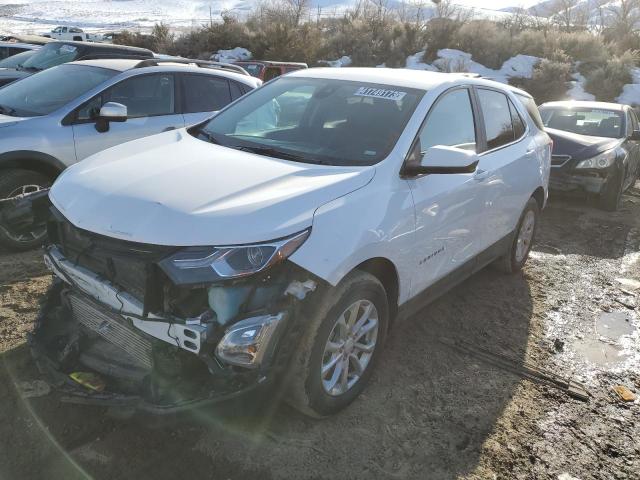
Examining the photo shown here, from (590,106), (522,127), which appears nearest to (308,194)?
(522,127)

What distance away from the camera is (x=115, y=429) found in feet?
9.23

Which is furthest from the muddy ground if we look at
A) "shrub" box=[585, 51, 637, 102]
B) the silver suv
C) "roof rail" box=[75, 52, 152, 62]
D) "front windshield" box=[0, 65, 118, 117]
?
"shrub" box=[585, 51, 637, 102]

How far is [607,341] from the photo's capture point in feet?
14.1

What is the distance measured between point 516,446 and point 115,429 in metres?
2.13

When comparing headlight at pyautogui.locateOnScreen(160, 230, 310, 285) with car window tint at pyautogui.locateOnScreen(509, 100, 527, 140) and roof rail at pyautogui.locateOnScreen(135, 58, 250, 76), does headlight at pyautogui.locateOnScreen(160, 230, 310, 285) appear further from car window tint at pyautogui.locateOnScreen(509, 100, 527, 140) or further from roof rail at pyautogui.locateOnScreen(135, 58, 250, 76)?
roof rail at pyautogui.locateOnScreen(135, 58, 250, 76)

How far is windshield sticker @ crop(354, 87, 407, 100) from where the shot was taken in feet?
11.9

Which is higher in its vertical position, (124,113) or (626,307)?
(124,113)

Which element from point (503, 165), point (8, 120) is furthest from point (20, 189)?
point (503, 165)

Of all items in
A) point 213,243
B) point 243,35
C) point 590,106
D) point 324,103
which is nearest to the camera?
point 213,243

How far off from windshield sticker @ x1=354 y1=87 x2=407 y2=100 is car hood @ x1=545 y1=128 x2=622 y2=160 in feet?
18.2

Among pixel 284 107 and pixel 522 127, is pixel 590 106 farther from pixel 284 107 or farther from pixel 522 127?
pixel 284 107

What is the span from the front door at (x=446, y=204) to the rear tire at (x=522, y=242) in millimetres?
1061

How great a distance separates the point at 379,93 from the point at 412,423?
2.10 m

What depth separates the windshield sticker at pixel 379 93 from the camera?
3.62 metres
